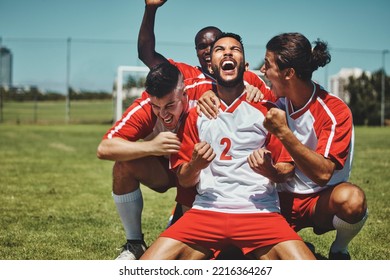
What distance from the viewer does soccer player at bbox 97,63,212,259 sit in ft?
9.89

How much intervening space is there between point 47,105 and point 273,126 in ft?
77.9

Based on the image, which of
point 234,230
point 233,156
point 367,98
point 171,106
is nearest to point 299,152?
point 233,156

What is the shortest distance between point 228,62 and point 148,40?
1147 mm

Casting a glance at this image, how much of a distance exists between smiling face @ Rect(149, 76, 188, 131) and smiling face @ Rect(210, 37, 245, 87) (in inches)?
9.8

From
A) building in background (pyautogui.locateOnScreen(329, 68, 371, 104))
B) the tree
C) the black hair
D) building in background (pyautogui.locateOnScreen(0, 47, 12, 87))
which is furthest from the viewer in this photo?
building in background (pyautogui.locateOnScreen(329, 68, 371, 104))

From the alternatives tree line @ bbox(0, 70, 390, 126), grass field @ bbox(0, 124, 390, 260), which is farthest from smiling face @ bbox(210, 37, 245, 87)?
tree line @ bbox(0, 70, 390, 126)

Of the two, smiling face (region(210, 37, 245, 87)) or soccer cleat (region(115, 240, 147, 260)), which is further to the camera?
soccer cleat (region(115, 240, 147, 260))

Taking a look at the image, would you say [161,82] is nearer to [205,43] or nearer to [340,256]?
[205,43]

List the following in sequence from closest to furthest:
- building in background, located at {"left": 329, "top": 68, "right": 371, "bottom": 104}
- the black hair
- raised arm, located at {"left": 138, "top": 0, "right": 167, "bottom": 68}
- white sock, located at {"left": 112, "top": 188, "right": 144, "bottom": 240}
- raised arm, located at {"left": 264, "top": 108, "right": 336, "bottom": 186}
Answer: raised arm, located at {"left": 264, "top": 108, "right": 336, "bottom": 186}, the black hair, white sock, located at {"left": 112, "top": 188, "right": 144, "bottom": 240}, raised arm, located at {"left": 138, "top": 0, "right": 167, "bottom": 68}, building in background, located at {"left": 329, "top": 68, "right": 371, "bottom": 104}

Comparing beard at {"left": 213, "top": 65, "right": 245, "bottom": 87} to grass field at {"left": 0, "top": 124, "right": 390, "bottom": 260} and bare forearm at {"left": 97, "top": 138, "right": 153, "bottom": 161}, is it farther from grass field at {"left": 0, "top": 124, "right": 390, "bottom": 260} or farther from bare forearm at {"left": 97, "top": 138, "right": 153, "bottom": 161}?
grass field at {"left": 0, "top": 124, "right": 390, "bottom": 260}

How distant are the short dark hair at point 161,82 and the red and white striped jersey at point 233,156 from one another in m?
0.20

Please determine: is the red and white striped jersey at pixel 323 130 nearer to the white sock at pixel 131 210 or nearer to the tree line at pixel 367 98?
the white sock at pixel 131 210
